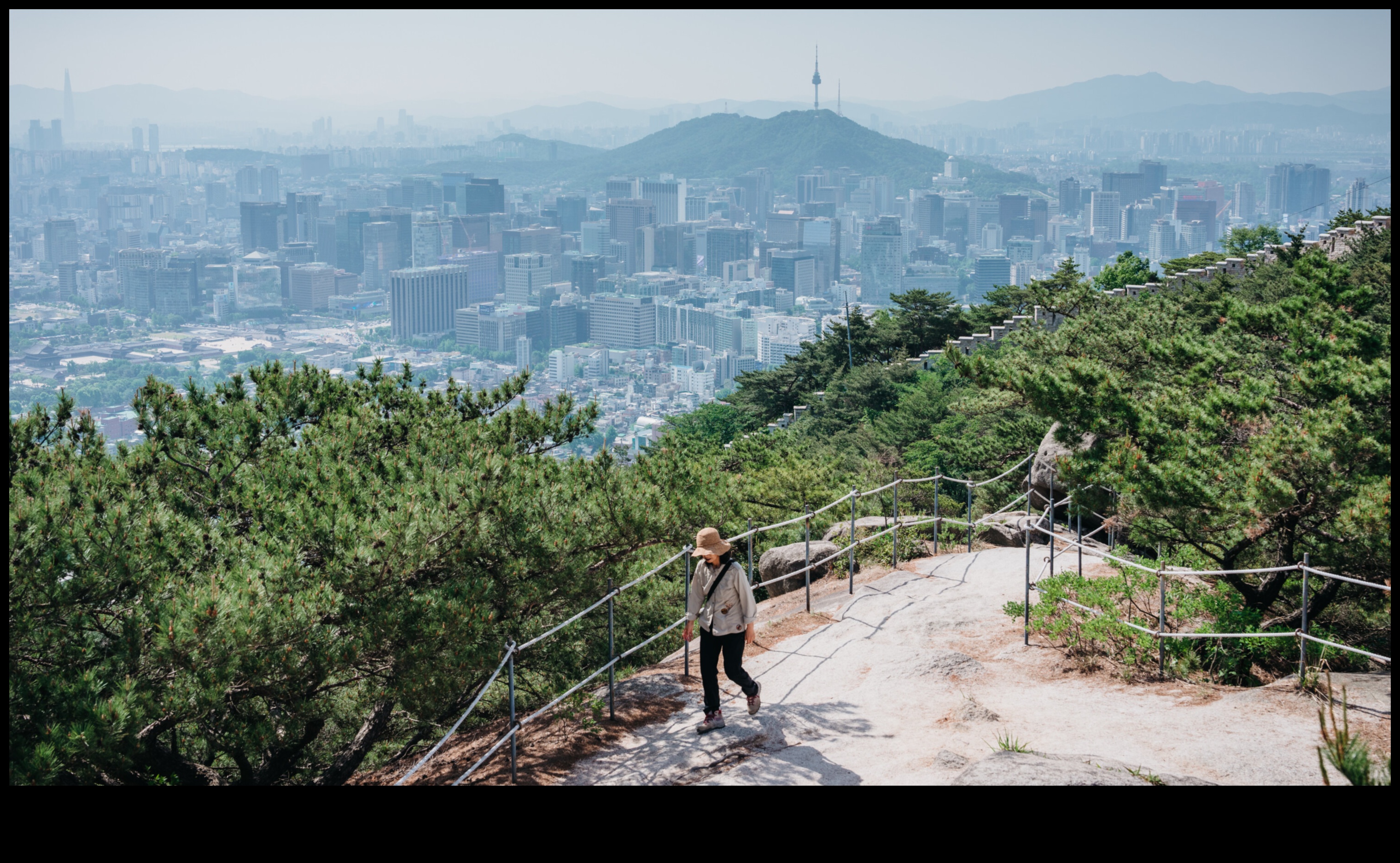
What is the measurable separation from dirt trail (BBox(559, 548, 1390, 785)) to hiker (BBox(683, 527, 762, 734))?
0.73 feet

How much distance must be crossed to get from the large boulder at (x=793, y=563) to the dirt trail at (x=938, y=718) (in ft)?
7.10

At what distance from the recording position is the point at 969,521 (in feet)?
32.7

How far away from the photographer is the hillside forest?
5.35 metres

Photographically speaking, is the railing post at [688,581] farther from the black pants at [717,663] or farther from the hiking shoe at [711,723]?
the hiking shoe at [711,723]

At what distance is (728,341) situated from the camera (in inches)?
7077

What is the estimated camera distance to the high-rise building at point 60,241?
15738 cm

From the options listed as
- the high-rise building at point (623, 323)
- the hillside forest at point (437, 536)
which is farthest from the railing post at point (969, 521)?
the high-rise building at point (623, 323)

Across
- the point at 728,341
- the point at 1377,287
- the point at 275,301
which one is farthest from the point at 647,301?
the point at 1377,287

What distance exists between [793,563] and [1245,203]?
192m

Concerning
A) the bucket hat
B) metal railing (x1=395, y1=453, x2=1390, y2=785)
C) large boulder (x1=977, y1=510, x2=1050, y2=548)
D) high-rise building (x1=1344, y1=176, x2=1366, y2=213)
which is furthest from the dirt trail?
high-rise building (x1=1344, y1=176, x2=1366, y2=213)

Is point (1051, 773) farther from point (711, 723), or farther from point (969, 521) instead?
point (969, 521)

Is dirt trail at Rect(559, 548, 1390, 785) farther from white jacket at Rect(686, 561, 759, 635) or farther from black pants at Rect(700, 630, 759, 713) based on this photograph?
white jacket at Rect(686, 561, 759, 635)
